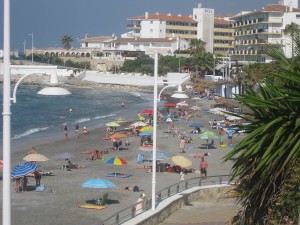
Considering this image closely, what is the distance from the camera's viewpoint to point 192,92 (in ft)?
293

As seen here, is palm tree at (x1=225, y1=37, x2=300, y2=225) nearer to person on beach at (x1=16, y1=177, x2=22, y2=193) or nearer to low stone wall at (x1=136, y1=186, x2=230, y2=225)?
low stone wall at (x1=136, y1=186, x2=230, y2=225)

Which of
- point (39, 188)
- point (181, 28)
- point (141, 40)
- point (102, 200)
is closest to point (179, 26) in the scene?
point (181, 28)

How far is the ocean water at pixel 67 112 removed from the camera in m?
51.2

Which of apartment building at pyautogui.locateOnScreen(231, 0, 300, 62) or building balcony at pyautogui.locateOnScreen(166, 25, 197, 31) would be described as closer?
apartment building at pyautogui.locateOnScreen(231, 0, 300, 62)

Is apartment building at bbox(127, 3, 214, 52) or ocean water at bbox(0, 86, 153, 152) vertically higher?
apartment building at bbox(127, 3, 214, 52)

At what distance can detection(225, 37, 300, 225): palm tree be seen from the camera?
23.2ft

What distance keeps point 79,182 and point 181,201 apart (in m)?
7.60

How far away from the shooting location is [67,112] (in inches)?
2916

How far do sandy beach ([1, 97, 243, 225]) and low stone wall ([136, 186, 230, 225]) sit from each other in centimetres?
215

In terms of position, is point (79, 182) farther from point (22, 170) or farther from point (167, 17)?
point (167, 17)

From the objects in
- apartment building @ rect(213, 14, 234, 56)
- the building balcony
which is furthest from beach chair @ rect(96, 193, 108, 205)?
the building balcony

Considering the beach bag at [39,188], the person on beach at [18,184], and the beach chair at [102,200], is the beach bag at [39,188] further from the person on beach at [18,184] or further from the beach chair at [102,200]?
the beach chair at [102,200]

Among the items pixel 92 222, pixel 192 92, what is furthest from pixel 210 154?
pixel 192 92

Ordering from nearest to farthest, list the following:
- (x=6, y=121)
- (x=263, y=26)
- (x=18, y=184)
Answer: (x=6, y=121), (x=18, y=184), (x=263, y=26)
